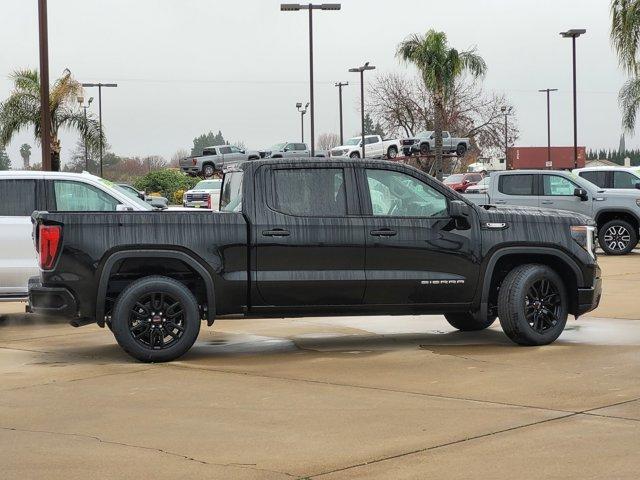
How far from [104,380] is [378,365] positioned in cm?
237

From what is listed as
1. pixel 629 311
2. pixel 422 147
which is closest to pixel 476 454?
pixel 629 311

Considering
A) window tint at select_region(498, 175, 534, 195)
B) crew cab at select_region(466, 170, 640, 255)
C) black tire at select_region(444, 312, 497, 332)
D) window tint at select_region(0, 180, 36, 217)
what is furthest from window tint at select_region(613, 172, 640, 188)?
window tint at select_region(0, 180, 36, 217)

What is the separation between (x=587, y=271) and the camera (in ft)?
37.2

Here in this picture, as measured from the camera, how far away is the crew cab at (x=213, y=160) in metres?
65.9

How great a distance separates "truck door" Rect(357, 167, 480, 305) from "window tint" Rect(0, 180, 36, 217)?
4513 mm

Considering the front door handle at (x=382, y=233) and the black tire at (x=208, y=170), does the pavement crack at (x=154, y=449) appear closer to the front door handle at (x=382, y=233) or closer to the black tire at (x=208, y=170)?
the front door handle at (x=382, y=233)

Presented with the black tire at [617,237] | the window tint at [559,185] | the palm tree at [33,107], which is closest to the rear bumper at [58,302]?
the window tint at [559,185]

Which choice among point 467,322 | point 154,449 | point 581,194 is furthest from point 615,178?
point 154,449

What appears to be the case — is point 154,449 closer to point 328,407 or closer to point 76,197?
point 328,407

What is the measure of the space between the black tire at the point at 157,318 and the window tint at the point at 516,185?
16.3 metres

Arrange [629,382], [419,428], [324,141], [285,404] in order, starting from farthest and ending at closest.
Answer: [324,141] → [629,382] → [285,404] → [419,428]

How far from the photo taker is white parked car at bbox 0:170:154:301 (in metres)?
13.2

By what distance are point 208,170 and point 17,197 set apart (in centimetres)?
5292

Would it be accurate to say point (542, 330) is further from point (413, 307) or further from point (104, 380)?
point (104, 380)
